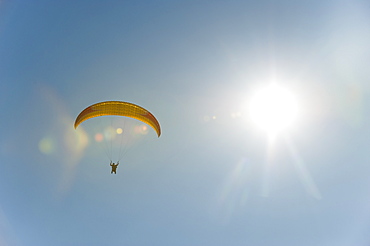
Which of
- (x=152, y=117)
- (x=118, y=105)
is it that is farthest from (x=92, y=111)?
(x=152, y=117)

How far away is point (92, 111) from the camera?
88.9 feet

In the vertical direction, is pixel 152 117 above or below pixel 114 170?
above

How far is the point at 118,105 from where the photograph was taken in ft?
88.1

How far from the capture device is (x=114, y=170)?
29672 millimetres

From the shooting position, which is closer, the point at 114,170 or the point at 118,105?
the point at 118,105

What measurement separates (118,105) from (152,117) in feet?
12.4

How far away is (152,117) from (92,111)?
19.8 feet

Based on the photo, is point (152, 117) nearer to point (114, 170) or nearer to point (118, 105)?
point (118, 105)

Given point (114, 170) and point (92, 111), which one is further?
point (114, 170)

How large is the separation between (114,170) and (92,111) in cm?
702

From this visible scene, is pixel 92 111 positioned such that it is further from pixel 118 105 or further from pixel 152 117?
pixel 152 117

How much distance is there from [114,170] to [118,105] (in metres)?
7.58

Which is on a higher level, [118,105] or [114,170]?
[118,105]
